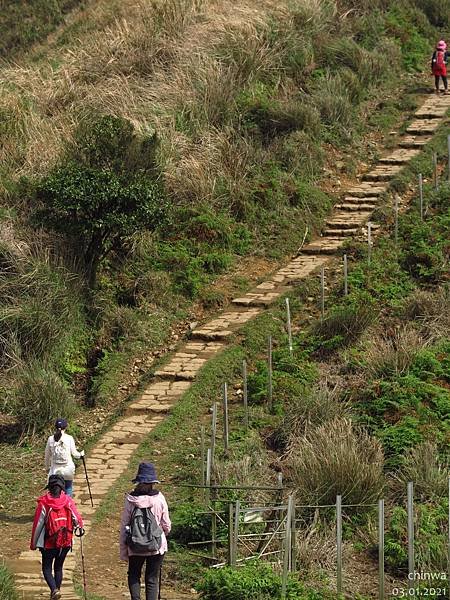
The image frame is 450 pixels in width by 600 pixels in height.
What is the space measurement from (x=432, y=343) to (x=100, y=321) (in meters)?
4.75

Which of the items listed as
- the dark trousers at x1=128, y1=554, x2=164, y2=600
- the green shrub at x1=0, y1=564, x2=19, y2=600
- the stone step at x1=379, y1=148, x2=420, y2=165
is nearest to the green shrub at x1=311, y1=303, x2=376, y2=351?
the stone step at x1=379, y1=148, x2=420, y2=165

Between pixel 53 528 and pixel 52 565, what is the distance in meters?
0.43

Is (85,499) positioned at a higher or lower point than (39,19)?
lower

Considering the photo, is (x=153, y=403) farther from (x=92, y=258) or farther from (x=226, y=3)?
(x=226, y=3)

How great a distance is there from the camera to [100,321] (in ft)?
55.6

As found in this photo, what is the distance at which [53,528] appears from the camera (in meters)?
9.86

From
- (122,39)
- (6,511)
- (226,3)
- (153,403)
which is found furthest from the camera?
(226,3)

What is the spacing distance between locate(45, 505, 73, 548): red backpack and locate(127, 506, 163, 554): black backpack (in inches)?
29.6

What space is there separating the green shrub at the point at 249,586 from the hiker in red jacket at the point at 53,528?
1.22 meters

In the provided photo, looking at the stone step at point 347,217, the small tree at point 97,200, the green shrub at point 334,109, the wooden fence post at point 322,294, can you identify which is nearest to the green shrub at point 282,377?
the wooden fence post at point 322,294

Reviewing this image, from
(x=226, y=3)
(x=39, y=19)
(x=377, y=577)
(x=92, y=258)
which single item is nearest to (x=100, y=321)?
(x=92, y=258)

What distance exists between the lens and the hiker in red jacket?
9.86m

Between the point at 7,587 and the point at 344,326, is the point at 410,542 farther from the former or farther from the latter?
the point at 344,326

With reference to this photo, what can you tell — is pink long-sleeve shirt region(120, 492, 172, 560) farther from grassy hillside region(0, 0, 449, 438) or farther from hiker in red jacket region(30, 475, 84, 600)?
grassy hillside region(0, 0, 449, 438)
